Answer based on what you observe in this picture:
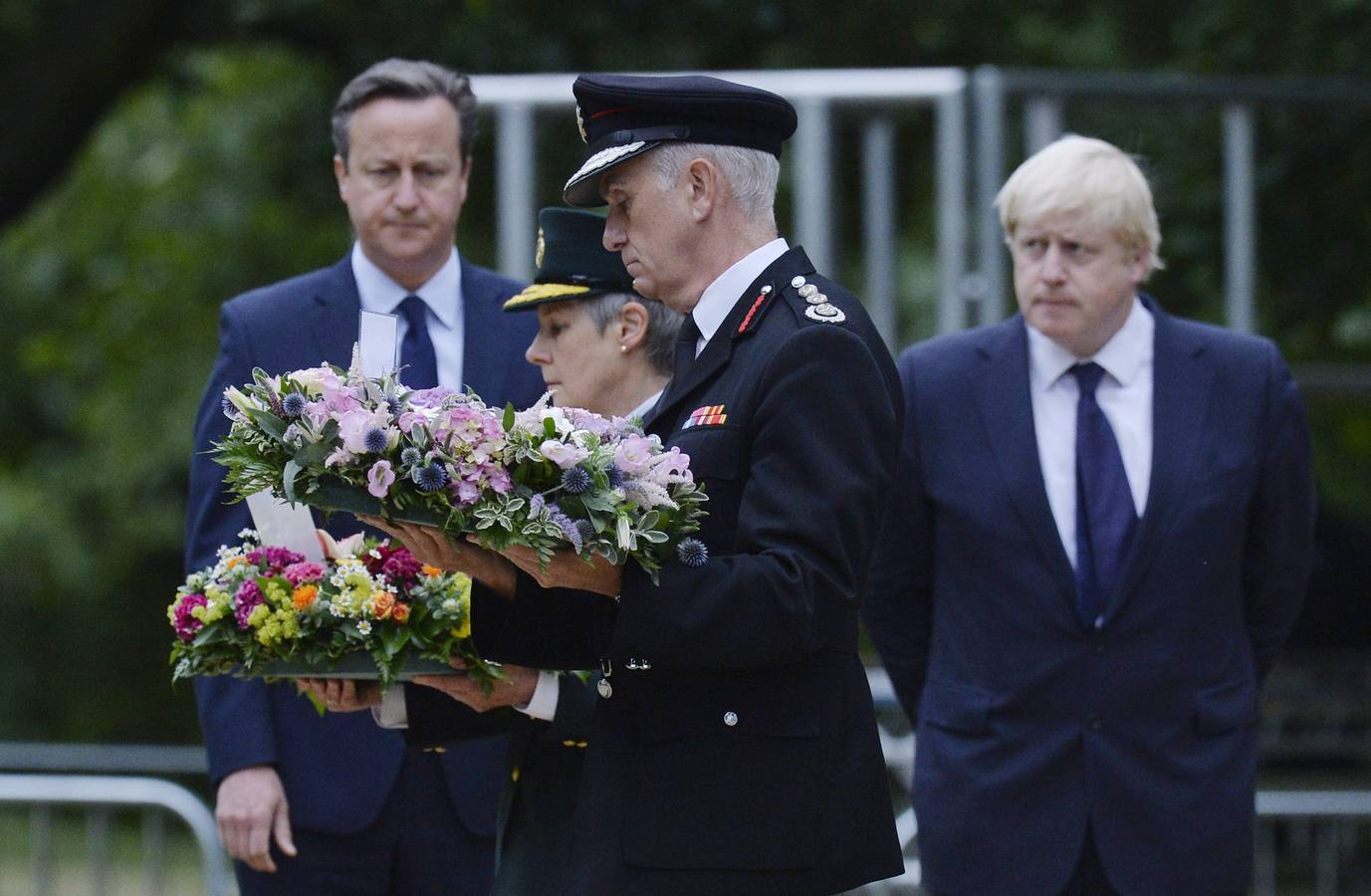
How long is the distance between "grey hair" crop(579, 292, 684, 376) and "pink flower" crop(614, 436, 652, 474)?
88 centimetres

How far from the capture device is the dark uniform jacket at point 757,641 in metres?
2.52

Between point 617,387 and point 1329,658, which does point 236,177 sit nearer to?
point 1329,658

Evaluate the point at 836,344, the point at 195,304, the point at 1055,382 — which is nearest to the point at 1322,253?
the point at 1055,382

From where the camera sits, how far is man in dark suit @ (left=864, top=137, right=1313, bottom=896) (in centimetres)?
359

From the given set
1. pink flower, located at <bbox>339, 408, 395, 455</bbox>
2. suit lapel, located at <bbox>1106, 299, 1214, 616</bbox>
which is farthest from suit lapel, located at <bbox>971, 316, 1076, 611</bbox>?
pink flower, located at <bbox>339, 408, 395, 455</bbox>

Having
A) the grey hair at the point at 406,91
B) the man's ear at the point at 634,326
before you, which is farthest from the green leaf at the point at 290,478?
A: the grey hair at the point at 406,91

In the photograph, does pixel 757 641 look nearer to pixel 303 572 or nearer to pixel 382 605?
pixel 382 605

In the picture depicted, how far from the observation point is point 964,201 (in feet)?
20.4

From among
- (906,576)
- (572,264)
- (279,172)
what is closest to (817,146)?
(906,576)

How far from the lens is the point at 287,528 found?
10.5 feet

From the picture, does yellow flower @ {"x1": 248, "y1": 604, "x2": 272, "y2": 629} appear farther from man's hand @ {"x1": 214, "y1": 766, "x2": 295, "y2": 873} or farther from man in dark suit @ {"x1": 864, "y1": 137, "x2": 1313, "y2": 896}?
man in dark suit @ {"x1": 864, "y1": 137, "x2": 1313, "y2": 896}

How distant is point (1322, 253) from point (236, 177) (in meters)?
6.43

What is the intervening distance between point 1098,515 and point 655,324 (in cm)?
94

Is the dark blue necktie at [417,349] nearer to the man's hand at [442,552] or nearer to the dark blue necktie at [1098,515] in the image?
the man's hand at [442,552]
